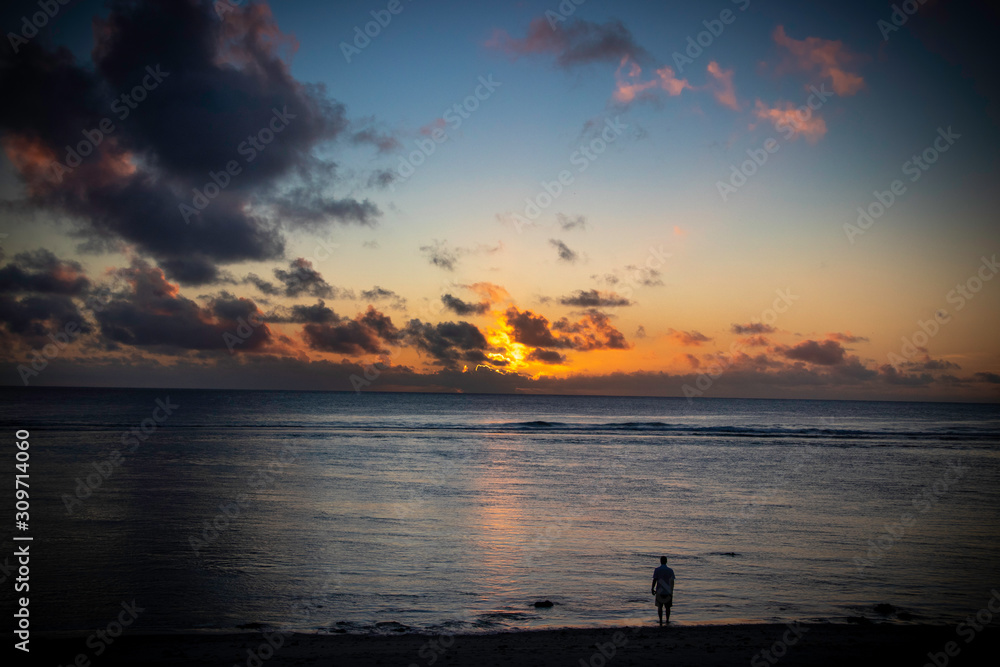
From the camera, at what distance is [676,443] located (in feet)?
236

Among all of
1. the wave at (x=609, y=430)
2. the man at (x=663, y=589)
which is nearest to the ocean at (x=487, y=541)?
the man at (x=663, y=589)

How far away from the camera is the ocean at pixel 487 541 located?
57.1 ft

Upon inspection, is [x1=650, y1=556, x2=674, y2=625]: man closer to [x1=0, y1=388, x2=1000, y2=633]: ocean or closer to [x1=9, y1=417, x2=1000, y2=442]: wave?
[x1=0, y1=388, x2=1000, y2=633]: ocean

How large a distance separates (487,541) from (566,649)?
34.7ft

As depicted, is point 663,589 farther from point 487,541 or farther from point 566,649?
point 487,541

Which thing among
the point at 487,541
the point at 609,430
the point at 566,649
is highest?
the point at 609,430

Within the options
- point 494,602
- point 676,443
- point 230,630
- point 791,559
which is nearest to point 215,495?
point 230,630

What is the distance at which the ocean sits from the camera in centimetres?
1739

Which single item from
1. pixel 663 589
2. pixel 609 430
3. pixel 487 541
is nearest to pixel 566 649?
pixel 663 589

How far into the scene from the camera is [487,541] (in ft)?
80.4

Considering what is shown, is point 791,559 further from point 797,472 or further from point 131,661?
point 797,472

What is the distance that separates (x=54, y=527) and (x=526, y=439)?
57.6 m

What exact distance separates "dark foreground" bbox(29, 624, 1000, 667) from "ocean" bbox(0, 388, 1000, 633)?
1.16 metres

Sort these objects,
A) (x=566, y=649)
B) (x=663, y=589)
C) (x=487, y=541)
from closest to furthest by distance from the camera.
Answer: (x=566, y=649), (x=663, y=589), (x=487, y=541)
